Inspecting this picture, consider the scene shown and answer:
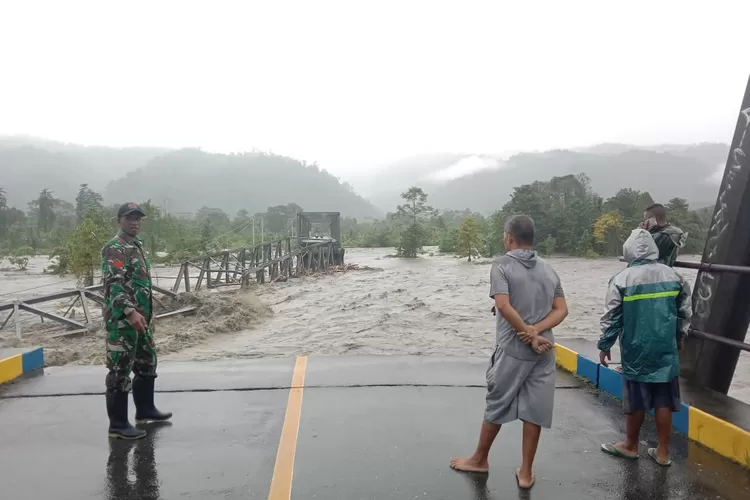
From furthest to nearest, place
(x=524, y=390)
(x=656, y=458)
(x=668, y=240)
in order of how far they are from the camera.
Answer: (x=668, y=240), (x=656, y=458), (x=524, y=390)

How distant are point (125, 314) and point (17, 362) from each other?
2.14m

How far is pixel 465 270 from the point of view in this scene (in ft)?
85.2

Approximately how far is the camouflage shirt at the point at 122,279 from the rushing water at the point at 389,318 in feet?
14.0

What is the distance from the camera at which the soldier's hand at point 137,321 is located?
11.7 ft

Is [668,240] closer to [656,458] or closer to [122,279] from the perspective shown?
[656,458]

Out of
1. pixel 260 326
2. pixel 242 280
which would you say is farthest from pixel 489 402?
pixel 242 280

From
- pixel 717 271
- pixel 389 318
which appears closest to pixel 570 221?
pixel 389 318

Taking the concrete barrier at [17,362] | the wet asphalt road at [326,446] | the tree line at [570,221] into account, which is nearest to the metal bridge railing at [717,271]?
the wet asphalt road at [326,446]

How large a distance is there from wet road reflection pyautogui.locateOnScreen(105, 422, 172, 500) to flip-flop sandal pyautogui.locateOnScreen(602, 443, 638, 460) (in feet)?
8.93

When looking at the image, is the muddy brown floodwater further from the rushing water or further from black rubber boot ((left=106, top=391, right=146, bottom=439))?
black rubber boot ((left=106, top=391, right=146, bottom=439))

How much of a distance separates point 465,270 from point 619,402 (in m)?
21.9

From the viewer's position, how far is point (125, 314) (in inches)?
141

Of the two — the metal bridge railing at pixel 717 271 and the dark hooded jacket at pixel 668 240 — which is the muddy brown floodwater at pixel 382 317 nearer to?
the metal bridge railing at pixel 717 271

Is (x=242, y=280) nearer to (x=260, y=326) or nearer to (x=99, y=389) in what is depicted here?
(x=260, y=326)
